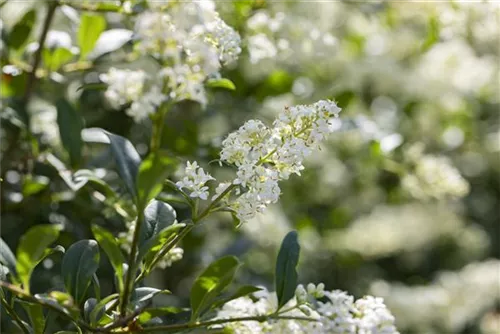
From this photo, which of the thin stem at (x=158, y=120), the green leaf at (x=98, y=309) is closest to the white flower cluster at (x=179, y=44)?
the thin stem at (x=158, y=120)

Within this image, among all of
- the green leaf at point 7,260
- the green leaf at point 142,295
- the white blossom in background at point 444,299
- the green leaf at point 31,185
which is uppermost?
the green leaf at point 7,260

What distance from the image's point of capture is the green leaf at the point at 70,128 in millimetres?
1178

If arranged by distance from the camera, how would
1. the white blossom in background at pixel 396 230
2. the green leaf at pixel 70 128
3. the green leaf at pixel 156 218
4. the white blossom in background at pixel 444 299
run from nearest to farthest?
the green leaf at pixel 156 218, the green leaf at pixel 70 128, the white blossom in background at pixel 444 299, the white blossom in background at pixel 396 230

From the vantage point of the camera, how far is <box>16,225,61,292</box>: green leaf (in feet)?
2.22

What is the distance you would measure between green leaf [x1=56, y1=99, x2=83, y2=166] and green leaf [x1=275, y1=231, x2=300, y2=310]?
42cm

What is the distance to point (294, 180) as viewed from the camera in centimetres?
221

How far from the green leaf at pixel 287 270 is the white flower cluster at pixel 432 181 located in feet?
2.75

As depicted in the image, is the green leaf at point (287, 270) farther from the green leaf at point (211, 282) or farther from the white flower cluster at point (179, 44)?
the white flower cluster at point (179, 44)

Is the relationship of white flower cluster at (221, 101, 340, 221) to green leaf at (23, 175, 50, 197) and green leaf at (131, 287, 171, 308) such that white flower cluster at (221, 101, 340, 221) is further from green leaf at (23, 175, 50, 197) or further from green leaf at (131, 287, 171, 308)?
green leaf at (23, 175, 50, 197)

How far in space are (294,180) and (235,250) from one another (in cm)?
69

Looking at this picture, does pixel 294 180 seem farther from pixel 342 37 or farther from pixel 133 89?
pixel 133 89

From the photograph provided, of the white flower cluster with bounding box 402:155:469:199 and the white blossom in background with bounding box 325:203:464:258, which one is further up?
the white flower cluster with bounding box 402:155:469:199

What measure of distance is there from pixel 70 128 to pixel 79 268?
405mm

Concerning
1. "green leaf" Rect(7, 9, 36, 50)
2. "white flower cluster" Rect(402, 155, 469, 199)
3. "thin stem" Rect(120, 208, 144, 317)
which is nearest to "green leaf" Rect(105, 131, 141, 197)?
"thin stem" Rect(120, 208, 144, 317)
